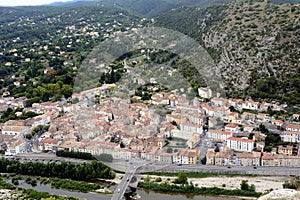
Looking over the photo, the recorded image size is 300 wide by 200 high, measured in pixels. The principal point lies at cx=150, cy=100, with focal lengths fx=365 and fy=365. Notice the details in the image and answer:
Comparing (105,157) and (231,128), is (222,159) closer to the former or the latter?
(231,128)

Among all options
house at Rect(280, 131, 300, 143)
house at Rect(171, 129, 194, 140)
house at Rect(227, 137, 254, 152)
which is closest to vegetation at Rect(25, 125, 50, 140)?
house at Rect(171, 129, 194, 140)

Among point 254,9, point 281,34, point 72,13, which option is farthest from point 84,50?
point 72,13

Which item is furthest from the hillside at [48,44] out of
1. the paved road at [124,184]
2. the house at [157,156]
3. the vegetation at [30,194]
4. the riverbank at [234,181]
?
the riverbank at [234,181]

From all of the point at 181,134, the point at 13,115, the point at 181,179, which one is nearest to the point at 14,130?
the point at 13,115

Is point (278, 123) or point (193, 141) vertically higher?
point (278, 123)

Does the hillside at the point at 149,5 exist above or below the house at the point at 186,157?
above

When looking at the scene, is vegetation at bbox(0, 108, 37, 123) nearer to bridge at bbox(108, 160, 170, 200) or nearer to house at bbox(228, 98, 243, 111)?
bridge at bbox(108, 160, 170, 200)

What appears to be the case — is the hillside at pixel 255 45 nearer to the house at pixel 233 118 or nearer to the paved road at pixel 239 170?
the house at pixel 233 118
